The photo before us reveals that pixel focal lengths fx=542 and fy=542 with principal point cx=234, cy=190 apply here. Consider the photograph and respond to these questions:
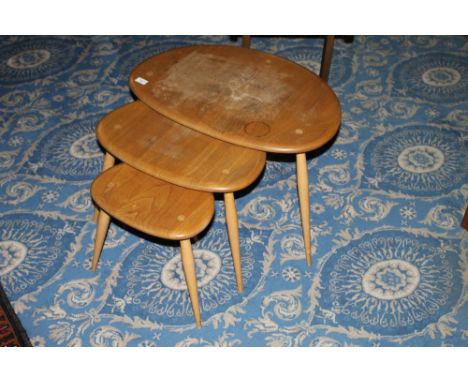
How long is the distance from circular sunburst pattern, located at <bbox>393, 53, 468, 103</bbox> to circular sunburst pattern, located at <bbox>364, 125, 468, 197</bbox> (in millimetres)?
314

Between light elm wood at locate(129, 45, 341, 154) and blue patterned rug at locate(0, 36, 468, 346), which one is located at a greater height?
light elm wood at locate(129, 45, 341, 154)

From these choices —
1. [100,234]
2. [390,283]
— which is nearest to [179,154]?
[100,234]

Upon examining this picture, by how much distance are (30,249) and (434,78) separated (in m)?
2.37

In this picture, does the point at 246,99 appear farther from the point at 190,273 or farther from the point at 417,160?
the point at 417,160

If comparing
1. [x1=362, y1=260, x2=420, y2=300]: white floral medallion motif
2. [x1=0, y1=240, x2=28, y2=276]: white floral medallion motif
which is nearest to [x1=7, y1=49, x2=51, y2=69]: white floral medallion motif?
[x1=0, y1=240, x2=28, y2=276]: white floral medallion motif

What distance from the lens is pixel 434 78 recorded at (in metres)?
3.14

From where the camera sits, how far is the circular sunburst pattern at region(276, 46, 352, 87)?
124 inches

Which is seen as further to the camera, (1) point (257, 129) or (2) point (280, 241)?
(2) point (280, 241)

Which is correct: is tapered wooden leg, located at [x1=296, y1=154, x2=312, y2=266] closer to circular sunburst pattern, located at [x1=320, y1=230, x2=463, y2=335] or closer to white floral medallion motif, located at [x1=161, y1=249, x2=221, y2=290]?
circular sunburst pattern, located at [x1=320, y1=230, x2=463, y2=335]

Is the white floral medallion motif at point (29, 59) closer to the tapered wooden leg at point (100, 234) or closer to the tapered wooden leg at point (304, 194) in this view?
the tapered wooden leg at point (100, 234)

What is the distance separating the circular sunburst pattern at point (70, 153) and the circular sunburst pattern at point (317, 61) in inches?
50.6

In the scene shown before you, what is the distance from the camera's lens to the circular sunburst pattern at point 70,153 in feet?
8.57
